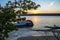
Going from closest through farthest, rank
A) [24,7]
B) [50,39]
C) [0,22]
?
1. [0,22]
2. [24,7]
3. [50,39]

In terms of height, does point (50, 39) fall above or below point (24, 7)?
below

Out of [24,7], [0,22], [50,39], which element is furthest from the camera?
[50,39]

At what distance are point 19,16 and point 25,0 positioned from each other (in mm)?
370

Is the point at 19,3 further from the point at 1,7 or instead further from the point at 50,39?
the point at 50,39

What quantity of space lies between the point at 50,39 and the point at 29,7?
22.7ft

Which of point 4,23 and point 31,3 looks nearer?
point 4,23

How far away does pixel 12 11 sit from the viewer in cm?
355

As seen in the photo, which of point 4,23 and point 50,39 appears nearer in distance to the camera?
point 4,23

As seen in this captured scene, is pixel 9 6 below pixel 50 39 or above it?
above

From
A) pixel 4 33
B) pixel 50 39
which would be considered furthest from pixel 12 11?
pixel 50 39

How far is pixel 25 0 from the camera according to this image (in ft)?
12.5

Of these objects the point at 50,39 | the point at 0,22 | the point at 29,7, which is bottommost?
the point at 50,39

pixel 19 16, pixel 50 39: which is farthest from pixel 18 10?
pixel 50 39

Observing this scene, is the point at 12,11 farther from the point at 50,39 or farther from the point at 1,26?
the point at 50,39
